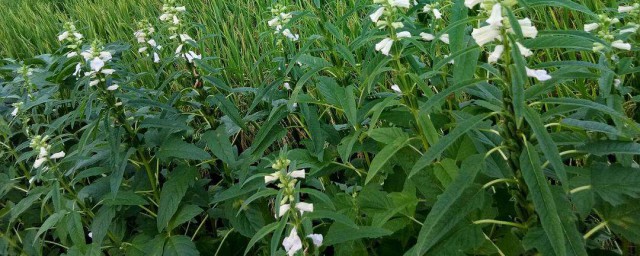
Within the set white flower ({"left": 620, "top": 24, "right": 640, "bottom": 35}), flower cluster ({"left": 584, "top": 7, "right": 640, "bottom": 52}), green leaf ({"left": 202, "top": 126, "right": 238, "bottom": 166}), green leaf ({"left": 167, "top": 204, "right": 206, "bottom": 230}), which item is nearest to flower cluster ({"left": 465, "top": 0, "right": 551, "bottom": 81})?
flower cluster ({"left": 584, "top": 7, "right": 640, "bottom": 52})

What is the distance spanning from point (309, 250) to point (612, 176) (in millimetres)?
729

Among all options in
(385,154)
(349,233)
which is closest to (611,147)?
(385,154)

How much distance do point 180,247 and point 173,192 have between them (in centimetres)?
19

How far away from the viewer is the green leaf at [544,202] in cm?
132

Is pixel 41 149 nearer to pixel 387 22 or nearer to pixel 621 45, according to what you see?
pixel 387 22

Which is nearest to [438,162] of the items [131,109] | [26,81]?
[131,109]

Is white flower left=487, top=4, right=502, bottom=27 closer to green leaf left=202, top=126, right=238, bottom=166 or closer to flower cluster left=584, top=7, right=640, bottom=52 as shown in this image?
Result: flower cluster left=584, top=7, right=640, bottom=52

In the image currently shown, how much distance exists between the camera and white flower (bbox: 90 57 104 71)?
2402 mm

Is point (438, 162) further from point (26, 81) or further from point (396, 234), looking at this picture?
point (26, 81)

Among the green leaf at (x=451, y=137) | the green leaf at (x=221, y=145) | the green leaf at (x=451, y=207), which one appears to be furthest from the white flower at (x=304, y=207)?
the green leaf at (x=221, y=145)

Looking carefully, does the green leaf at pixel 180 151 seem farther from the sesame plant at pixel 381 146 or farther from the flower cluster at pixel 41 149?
the flower cluster at pixel 41 149

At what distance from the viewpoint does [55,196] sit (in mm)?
2418

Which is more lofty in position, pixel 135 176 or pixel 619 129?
pixel 619 129

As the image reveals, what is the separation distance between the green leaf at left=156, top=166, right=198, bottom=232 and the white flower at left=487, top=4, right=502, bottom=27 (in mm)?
1442
